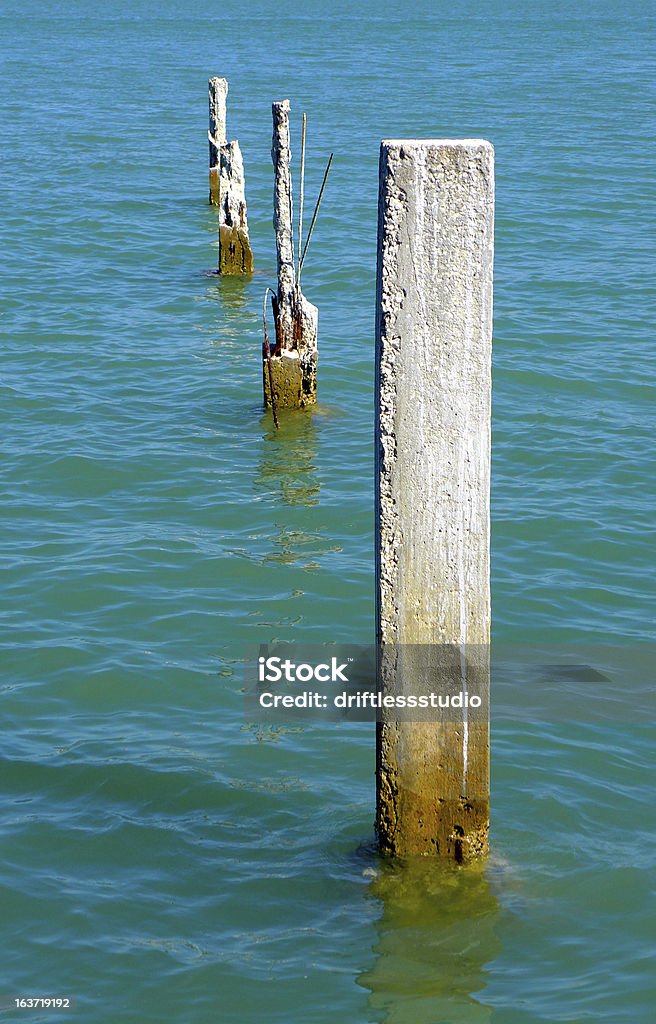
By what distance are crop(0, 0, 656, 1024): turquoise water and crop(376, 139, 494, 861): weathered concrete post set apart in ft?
2.08

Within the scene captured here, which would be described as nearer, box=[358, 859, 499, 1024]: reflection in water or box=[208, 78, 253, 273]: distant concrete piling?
box=[358, 859, 499, 1024]: reflection in water

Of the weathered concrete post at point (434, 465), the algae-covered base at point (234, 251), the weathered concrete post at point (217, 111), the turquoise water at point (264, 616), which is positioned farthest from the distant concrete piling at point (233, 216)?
the weathered concrete post at point (434, 465)

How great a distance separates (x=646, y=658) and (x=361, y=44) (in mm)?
50881

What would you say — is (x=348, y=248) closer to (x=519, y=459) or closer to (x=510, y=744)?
(x=519, y=459)

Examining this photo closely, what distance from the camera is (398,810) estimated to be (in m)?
5.79

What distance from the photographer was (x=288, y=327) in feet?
42.2

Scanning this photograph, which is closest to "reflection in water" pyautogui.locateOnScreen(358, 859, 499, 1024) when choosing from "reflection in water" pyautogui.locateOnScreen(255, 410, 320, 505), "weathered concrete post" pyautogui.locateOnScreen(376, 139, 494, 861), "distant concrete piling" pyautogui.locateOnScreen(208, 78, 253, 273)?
"weathered concrete post" pyautogui.locateOnScreen(376, 139, 494, 861)

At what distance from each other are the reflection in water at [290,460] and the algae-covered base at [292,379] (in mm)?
108

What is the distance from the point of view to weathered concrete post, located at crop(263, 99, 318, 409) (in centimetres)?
1284

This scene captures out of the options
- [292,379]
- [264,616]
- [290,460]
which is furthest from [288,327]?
[264,616]

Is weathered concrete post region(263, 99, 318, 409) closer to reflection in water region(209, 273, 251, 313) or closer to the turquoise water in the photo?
the turquoise water

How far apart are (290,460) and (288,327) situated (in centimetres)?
148

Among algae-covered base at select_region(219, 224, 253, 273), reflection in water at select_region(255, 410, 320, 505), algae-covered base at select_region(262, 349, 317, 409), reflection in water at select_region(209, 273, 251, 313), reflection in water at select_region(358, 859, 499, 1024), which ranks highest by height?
algae-covered base at select_region(219, 224, 253, 273)

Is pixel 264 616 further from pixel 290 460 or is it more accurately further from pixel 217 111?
pixel 217 111
